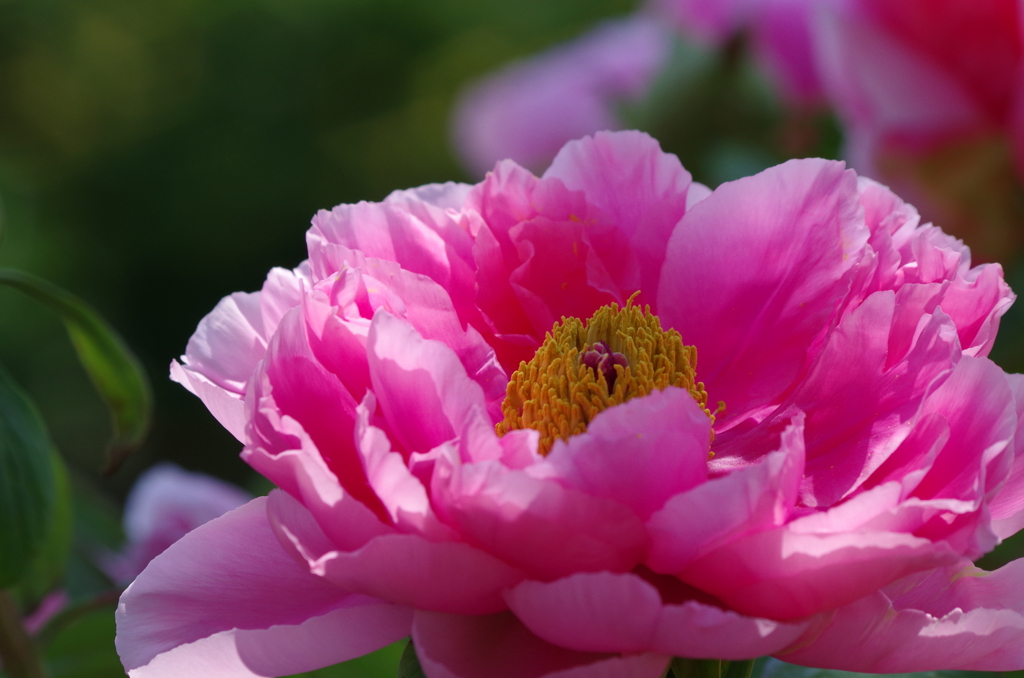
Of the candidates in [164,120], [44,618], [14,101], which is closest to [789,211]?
[44,618]

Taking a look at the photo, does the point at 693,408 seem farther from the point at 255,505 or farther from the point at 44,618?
the point at 44,618

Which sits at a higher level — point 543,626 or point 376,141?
point 543,626

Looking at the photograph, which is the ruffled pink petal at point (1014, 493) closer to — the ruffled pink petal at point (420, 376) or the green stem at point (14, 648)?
the ruffled pink petal at point (420, 376)

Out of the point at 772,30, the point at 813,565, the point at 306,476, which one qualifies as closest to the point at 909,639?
the point at 813,565

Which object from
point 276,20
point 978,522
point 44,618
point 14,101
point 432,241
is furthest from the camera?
point 14,101

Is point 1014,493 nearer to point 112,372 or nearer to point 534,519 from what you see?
point 534,519

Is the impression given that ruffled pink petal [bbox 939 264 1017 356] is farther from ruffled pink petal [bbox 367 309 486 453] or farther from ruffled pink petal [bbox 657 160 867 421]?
ruffled pink petal [bbox 367 309 486 453]

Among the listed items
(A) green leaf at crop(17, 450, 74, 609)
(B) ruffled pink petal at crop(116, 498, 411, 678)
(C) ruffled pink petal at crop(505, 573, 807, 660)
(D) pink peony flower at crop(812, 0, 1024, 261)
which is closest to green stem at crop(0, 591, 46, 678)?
(A) green leaf at crop(17, 450, 74, 609)
